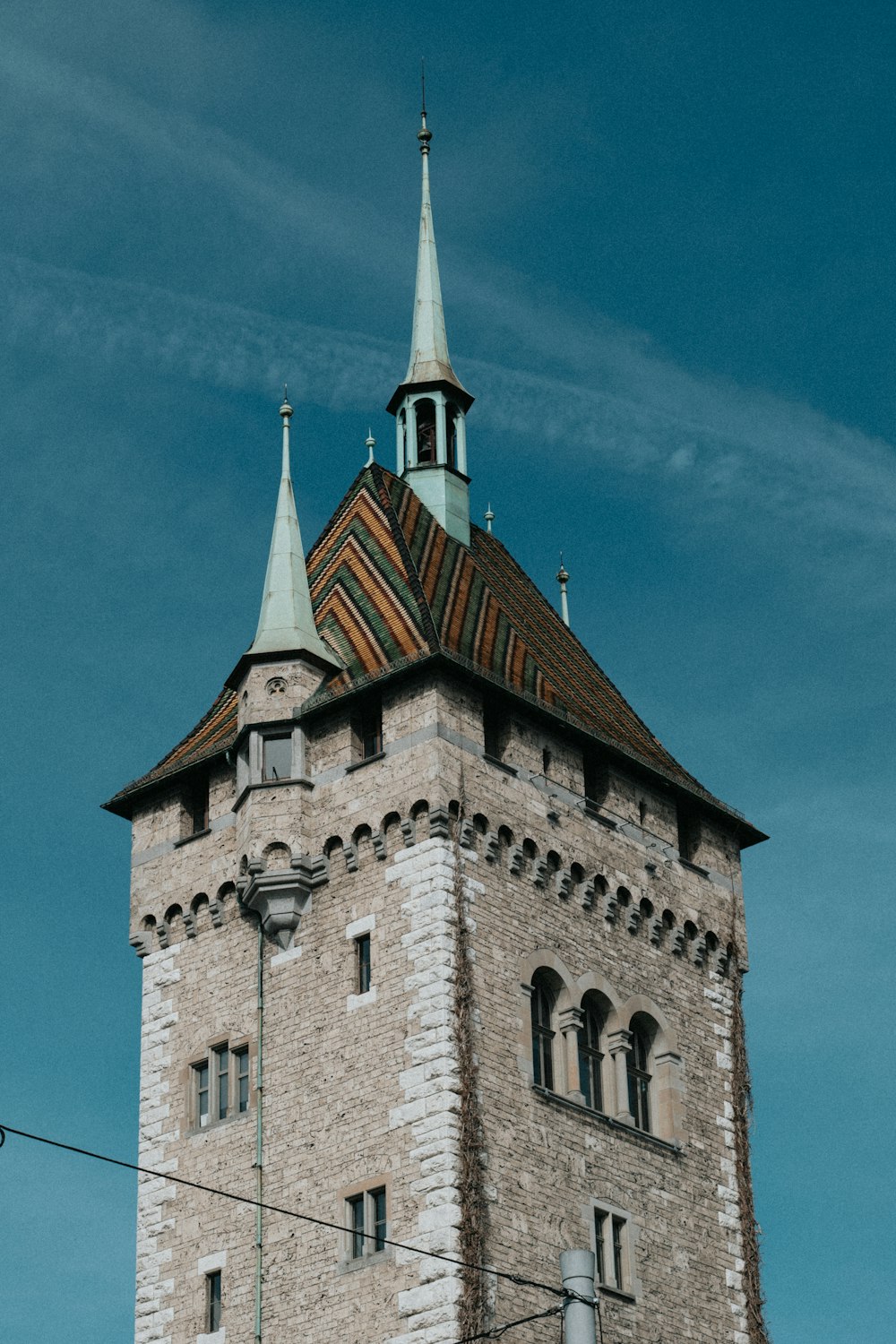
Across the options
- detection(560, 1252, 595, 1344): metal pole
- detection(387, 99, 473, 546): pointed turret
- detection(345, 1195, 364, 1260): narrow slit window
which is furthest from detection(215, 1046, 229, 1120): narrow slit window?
detection(560, 1252, 595, 1344): metal pole

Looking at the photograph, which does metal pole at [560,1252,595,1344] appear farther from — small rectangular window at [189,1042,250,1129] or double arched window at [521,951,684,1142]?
small rectangular window at [189,1042,250,1129]

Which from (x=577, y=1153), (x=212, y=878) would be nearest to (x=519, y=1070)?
(x=577, y=1153)

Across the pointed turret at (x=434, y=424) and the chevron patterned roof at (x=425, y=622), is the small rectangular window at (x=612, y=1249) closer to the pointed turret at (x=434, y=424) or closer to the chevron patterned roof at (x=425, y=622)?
the chevron patterned roof at (x=425, y=622)

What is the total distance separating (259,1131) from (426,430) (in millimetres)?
15752

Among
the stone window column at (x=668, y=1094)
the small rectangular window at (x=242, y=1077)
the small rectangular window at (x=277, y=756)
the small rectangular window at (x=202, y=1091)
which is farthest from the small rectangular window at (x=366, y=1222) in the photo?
the small rectangular window at (x=277, y=756)

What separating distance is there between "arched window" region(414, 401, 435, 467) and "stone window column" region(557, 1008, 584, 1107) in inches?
521

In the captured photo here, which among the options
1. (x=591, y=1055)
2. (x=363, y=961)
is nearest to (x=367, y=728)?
(x=363, y=961)

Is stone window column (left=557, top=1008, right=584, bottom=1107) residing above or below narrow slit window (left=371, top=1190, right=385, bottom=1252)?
above

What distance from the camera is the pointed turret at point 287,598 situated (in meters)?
39.8

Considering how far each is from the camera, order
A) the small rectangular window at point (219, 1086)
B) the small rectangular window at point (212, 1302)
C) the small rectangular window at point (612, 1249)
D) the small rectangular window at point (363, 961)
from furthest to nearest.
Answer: the small rectangular window at point (219, 1086)
the small rectangular window at point (363, 961)
the small rectangular window at point (212, 1302)
the small rectangular window at point (612, 1249)

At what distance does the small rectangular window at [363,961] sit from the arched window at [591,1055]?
12.0 ft

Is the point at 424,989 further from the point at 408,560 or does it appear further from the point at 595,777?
the point at 408,560

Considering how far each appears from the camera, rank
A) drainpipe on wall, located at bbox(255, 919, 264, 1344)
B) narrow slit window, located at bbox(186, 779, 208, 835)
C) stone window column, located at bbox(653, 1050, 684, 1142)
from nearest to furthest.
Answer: drainpipe on wall, located at bbox(255, 919, 264, 1344) → stone window column, located at bbox(653, 1050, 684, 1142) → narrow slit window, located at bbox(186, 779, 208, 835)

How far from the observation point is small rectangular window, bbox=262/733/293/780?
128ft
